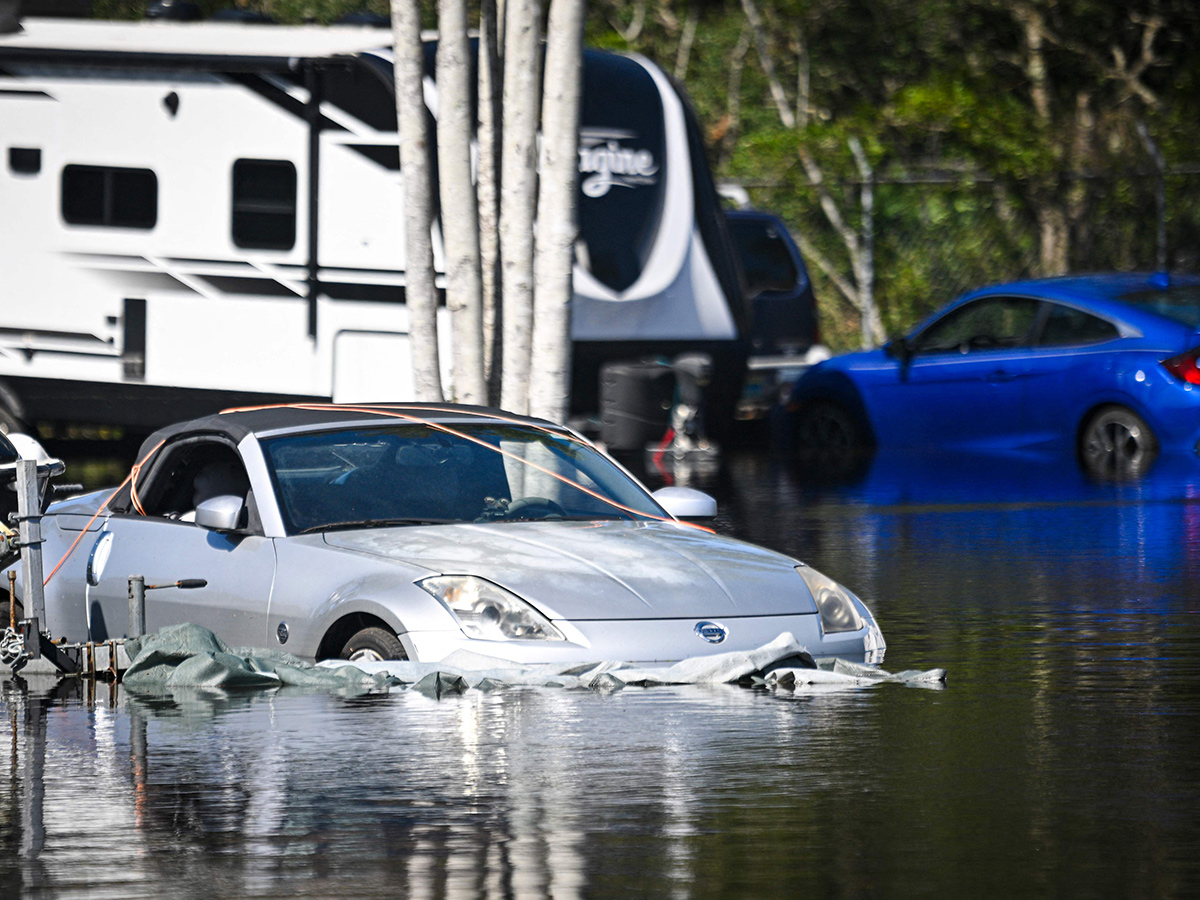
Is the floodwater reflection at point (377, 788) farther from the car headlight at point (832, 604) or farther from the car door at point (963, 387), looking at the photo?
the car door at point (963, 387)

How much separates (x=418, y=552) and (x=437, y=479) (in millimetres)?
1031

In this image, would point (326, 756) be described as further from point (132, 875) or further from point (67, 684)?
point (67, 684)

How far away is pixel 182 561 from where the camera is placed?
9586mm

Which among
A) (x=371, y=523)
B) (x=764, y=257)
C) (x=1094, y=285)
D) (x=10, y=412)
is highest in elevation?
(x=764, y=257)

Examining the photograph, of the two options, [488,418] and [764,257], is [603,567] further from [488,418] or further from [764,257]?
[764,257]

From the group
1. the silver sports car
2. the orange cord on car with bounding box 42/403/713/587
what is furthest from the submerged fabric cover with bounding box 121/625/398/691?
the orange cord on car with bounding box 42/403/713/587

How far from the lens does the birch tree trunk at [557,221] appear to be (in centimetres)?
1466

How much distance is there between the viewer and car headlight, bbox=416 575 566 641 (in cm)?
850

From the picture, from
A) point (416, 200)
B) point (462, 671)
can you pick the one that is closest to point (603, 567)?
point (462, 671)

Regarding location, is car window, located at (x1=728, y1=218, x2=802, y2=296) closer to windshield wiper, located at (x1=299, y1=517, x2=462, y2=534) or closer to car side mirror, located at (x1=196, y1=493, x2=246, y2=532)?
windshield wiper, located at (x1=299, y1=517, x2=462, y2=534)

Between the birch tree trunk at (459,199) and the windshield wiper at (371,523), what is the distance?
5578mm

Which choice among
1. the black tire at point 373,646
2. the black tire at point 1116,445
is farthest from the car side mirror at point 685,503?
the black tire at point 1116,445

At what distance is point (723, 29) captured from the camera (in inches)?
1524

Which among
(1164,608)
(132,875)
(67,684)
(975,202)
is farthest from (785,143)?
(132,875)
